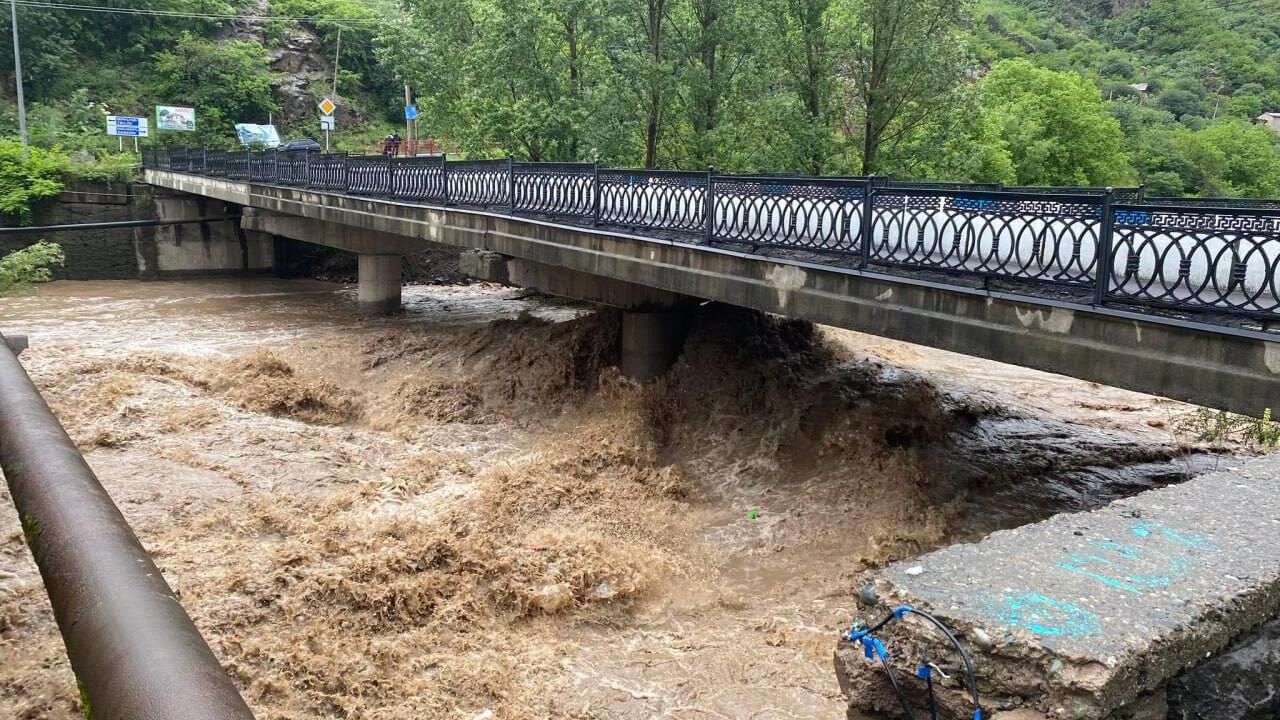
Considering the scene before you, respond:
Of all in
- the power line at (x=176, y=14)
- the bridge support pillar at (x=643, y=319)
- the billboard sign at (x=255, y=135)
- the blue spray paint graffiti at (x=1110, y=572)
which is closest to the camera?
the blue spray paint graffiti at (x=1110, y=572)

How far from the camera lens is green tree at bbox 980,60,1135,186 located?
34.1 metres

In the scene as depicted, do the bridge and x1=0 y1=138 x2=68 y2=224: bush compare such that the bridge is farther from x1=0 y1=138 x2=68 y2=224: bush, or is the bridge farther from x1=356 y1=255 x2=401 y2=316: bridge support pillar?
x1=0 y1=138 x2=68 y2=224: bush

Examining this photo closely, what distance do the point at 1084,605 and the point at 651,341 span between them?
13.0 meters

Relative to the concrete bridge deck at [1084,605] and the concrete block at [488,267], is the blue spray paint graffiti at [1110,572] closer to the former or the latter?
the concrete bridge deck at [1084,605]

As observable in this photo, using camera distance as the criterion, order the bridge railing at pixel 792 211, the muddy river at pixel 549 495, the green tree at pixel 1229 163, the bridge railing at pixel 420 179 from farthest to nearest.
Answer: the green tree at pixel 1229 163 → the bridge railing at pixel 420 179 → the bridge railing at pixel 792 211 → the muddy river at pixel 549 495

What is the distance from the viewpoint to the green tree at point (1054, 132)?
34.1 metres

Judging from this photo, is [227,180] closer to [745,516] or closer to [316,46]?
[745,516]

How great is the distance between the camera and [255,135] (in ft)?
153

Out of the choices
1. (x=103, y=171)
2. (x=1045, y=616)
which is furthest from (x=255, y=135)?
(x=1045, y=616)

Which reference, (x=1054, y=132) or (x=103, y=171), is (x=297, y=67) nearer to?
(x=103, y=171)

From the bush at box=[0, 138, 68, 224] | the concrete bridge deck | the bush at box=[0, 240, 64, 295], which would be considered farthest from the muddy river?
the bush at box=[0, 138, 68, 224]

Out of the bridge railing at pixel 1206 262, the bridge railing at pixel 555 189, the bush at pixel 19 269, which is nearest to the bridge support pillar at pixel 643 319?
the bridge railing at pixel 555 189

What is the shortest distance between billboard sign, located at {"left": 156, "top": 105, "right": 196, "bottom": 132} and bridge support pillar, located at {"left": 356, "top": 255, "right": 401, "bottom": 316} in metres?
24.9

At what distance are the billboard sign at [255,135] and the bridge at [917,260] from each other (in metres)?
32.1
